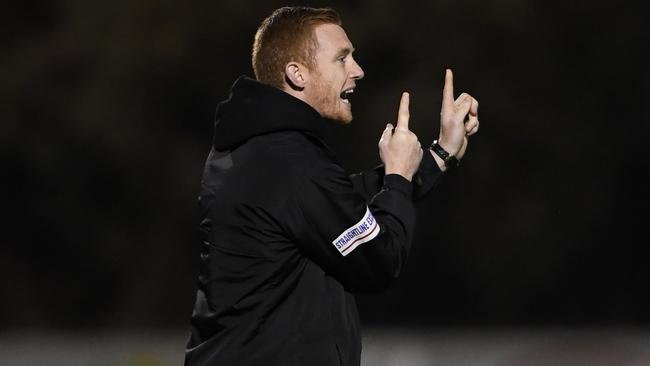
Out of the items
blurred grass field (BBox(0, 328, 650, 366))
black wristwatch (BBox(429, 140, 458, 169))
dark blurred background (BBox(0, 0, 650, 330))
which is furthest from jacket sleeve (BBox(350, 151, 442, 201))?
dark blurred background (BBox(0, 0, 650, 330))

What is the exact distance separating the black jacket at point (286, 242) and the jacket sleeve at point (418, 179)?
253 millimetres

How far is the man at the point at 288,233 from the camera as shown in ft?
6.05

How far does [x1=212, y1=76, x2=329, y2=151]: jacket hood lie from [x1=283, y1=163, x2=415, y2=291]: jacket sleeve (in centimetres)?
12

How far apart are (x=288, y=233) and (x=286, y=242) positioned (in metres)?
0.03

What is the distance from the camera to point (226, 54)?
4762 mm

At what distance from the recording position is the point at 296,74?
2035mm

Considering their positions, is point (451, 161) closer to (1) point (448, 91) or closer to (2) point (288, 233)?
(1) point (448, 91)

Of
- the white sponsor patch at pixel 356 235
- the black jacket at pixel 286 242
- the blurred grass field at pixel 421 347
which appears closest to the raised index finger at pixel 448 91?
the black jacket at pixel 286 242

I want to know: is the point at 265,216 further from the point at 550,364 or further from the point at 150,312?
the point at 150,312

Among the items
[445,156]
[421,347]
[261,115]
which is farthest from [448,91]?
[421,347]

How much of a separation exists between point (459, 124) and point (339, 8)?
268 cm

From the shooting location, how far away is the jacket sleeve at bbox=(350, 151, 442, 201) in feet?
7.25

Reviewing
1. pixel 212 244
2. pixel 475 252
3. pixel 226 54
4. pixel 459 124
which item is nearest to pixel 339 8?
pixel 226 54

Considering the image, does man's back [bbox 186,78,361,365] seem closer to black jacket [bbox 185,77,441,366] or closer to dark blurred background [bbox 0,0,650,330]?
black jacket [bbox 185,77,441,366]
